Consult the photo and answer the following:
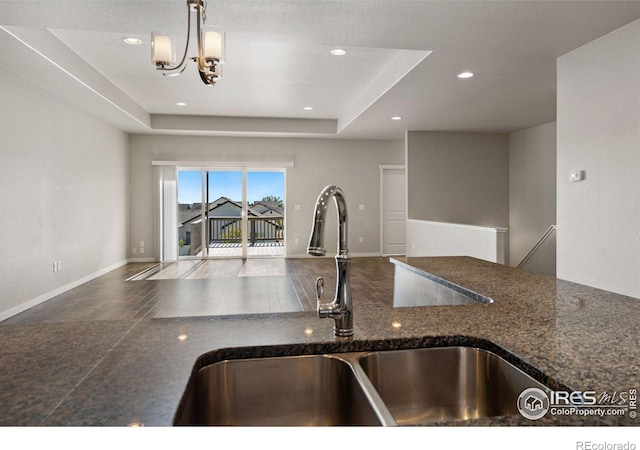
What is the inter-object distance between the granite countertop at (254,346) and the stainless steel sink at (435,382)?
29mm

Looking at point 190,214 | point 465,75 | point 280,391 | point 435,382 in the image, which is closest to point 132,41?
point 465,75

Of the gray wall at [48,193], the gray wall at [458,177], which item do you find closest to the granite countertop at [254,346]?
the gray wall at [48,193]

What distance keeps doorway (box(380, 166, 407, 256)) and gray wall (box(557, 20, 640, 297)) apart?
5.06 metres

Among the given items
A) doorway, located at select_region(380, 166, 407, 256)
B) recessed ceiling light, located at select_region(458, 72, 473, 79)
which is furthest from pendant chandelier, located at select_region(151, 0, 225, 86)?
doorway, located at select_region(380, 166, 407, 256)

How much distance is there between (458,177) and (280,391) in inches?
286

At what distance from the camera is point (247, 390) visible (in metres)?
0.93

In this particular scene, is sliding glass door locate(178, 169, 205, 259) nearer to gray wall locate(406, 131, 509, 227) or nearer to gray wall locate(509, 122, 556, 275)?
gray wall locate(406, 131, 509, 227)

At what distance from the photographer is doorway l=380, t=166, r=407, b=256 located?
28.8 feet

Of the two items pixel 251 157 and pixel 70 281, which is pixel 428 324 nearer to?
pixel 70 281

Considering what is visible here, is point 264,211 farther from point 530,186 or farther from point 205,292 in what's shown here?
point 530,186

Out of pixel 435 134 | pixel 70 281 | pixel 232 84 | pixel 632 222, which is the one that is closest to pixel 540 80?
pixel 632 222

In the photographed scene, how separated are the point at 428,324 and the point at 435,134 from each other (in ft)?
22.7

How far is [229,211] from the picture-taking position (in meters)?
8.44

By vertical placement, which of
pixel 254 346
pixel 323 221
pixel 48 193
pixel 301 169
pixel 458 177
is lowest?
pixel 254 346
